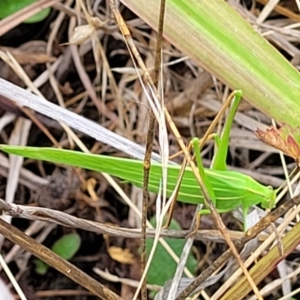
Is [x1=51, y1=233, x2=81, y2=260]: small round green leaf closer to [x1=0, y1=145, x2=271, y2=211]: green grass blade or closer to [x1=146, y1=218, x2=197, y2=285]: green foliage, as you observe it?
[x1=146, y1=218, x2=197, y2=285]: green foliage

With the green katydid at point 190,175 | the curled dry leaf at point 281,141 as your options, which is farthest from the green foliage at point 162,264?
the curled dry leaf at point 281,141

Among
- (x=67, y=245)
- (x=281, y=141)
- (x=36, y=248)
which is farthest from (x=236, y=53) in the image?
(x=67, y=245)

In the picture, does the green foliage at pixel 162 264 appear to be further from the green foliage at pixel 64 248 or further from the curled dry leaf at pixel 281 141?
the curled dry leaf at pixel 281 141

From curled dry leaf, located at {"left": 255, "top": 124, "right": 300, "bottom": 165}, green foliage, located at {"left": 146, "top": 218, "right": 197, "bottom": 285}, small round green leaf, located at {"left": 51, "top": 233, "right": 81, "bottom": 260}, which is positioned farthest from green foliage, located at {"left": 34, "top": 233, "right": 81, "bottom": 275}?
curled dry leaf, located at {"left": 255, "top": 124, "right": 300, "bottom": 165}

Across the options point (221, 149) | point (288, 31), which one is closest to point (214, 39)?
point (221, 149)

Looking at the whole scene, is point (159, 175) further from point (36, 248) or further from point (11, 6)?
point (11, 6)

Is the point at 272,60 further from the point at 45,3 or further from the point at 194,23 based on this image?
the point at 45,3
